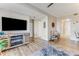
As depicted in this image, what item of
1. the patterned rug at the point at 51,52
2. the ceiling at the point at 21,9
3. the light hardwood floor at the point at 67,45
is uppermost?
the ceiling at the point at 21,9

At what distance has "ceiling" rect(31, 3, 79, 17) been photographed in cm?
231

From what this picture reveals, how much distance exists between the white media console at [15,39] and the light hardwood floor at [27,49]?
100mm

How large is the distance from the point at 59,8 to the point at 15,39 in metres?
1.34

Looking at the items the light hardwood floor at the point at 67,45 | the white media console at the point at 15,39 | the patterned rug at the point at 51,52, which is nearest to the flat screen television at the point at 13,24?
the white media console at the point at 15,39

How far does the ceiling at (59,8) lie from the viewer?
90.9 inches

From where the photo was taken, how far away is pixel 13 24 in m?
2.36

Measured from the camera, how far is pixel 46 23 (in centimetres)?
250

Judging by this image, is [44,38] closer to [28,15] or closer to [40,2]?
[28,15]

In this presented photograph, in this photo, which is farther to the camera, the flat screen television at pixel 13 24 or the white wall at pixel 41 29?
the white wall at pixel 41 29

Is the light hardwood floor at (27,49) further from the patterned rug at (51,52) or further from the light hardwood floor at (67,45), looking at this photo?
the light hardwood floor at (67,45)

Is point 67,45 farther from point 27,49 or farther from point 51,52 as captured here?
point 27,49

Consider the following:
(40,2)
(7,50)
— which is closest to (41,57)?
(7,50)

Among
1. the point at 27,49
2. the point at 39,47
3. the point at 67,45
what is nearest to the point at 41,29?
A: the point at 39,47

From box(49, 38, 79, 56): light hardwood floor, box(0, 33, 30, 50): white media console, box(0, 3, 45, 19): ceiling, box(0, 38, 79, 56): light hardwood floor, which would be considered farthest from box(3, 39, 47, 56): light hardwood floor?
box(0, 3, 45, 19): ceiling
